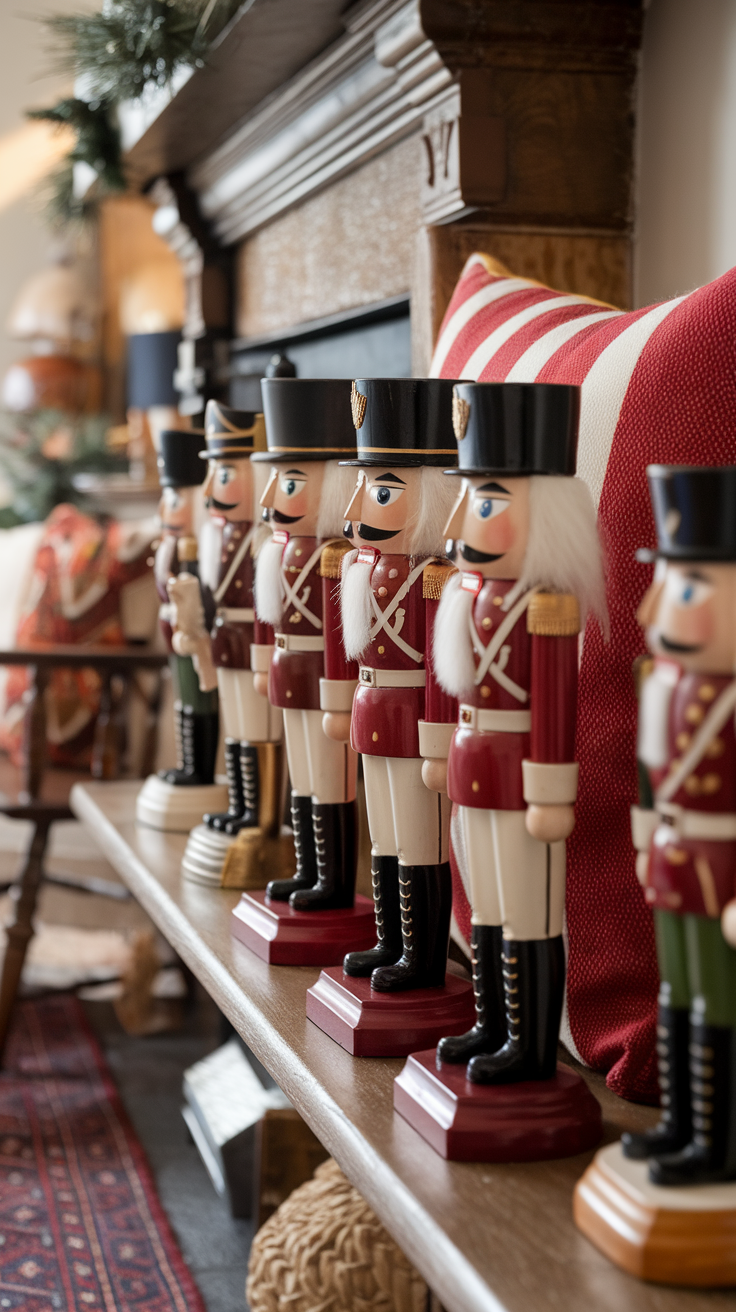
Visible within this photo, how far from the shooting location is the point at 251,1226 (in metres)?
1.63

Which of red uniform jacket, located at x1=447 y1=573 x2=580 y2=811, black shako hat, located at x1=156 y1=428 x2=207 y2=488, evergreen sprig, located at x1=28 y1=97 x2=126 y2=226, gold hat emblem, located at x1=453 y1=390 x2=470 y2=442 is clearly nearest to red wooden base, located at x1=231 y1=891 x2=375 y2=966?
red uniform jacket, located at x1=447 y1=573 x2=580 y2=811

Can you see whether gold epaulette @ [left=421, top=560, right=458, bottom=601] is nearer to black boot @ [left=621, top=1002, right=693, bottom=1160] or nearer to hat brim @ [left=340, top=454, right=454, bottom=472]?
hat brim @ [left=340, top=454, right=454, bottom=472]

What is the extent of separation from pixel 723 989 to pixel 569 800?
12 cm

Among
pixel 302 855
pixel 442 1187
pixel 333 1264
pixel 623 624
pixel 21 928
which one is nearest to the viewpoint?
pixel 442 1187

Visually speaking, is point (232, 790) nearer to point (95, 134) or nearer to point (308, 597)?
point (308, 597)

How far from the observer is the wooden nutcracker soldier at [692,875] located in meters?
0.46

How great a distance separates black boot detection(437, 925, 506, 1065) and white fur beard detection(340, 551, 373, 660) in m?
0.19

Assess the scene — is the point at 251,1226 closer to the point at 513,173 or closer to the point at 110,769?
the point at 110,769

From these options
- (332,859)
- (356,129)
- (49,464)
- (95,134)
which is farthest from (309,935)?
(49,464)

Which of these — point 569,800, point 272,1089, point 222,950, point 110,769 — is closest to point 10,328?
point 110,769

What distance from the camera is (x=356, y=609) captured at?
0.73 metres

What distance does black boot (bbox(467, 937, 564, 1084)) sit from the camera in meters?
0.60

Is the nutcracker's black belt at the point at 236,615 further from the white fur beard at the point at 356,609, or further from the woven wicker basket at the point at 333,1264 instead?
the woven wicker basket at the point at 333,1264

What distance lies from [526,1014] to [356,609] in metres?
0.25
